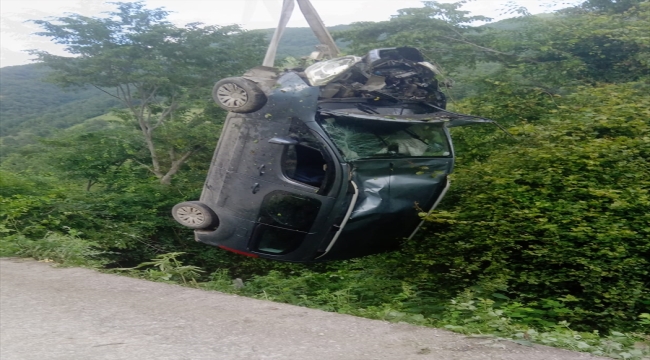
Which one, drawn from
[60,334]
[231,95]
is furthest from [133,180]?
[60,334]

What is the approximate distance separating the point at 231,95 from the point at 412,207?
8.10 feet

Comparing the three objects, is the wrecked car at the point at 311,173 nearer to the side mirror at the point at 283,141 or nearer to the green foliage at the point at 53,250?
the side mirror at the point at 283,141

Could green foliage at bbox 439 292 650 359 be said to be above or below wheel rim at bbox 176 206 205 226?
above

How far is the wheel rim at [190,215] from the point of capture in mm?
6328

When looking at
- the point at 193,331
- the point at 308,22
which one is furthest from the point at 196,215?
the point at 308,22

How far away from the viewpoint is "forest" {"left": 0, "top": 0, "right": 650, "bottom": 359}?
464 centimetres

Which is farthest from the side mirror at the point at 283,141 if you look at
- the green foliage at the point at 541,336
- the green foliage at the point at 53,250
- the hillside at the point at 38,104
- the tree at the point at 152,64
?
the hillside at the point at 38,104

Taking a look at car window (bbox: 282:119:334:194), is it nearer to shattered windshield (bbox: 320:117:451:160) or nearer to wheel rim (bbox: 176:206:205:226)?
shattered windshield (bbox: 320:117:451:160)

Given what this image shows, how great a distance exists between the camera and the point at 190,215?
6.41 m

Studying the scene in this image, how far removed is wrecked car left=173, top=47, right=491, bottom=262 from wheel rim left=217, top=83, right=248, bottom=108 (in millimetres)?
11

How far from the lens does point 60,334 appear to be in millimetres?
3188

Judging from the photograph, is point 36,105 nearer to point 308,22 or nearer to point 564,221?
point 308,22

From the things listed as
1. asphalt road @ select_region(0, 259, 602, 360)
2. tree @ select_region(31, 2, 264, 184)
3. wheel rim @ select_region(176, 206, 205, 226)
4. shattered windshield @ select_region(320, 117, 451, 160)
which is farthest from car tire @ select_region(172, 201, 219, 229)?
tree @ select_region(31, 2, 264, 184)

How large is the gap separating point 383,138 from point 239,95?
1.76 meters
